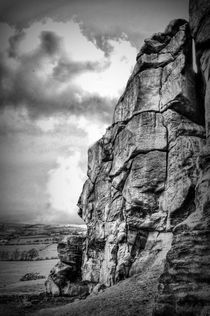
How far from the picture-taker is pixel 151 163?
3372 cm

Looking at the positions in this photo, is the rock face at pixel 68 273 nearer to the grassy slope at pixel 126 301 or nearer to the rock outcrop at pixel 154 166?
the rock outcrop at pixel 154 166

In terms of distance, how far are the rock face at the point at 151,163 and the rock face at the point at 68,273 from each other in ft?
8.37

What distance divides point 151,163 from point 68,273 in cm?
2935

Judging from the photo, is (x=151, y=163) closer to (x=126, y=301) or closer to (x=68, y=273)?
(x=126, y=301)

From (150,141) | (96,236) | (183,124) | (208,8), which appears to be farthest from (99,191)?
(208,8)

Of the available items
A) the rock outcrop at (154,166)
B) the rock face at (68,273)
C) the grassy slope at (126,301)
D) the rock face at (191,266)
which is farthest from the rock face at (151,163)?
the rock face at (191,266)

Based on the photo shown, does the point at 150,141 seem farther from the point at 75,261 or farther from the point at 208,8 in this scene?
the point at 75,261

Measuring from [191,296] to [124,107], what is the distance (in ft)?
106

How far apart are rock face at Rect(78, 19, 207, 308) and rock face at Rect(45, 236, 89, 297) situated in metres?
2.55

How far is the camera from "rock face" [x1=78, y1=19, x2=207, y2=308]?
98.4 feet

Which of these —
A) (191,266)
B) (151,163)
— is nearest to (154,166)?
(151,163)

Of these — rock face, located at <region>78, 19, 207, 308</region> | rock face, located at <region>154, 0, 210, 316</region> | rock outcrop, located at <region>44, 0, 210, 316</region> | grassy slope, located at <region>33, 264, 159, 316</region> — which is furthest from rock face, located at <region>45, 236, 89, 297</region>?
rock face, located at <region>154, 0, 210, 316</region>

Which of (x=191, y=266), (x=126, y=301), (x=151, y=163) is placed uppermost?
(x=151, y=163)

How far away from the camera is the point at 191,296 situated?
14477 mm
